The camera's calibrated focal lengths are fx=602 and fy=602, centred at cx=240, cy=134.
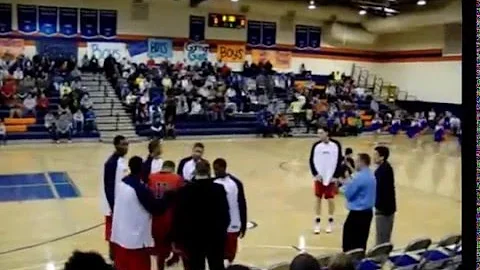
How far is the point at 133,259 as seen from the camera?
5281mm

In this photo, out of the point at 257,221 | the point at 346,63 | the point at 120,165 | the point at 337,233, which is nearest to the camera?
the point at 120,165

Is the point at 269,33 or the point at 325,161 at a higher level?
the point at 269,33

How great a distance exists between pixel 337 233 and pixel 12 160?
10197mm

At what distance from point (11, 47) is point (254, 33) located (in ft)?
35.3

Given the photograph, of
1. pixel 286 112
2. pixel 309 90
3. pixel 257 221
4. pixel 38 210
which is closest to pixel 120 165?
pixel 257 221

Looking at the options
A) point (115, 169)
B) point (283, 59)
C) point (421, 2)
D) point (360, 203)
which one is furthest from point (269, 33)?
point (115, 169)

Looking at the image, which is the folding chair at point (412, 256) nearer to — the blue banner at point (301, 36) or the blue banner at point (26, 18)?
the blue banner at point (26, 18)

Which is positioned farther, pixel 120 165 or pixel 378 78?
pixel 378 78

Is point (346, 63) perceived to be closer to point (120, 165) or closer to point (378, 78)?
point (378, 78)

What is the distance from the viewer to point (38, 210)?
9.88 metres

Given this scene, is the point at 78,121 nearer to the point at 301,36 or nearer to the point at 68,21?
the point at 68,21

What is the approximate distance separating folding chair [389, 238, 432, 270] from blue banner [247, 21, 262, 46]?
2281 centimetres

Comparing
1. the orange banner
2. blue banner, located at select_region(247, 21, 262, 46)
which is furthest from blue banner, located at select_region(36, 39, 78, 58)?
the orange banner

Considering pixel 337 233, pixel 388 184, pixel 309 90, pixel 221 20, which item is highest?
pixel 221 20
